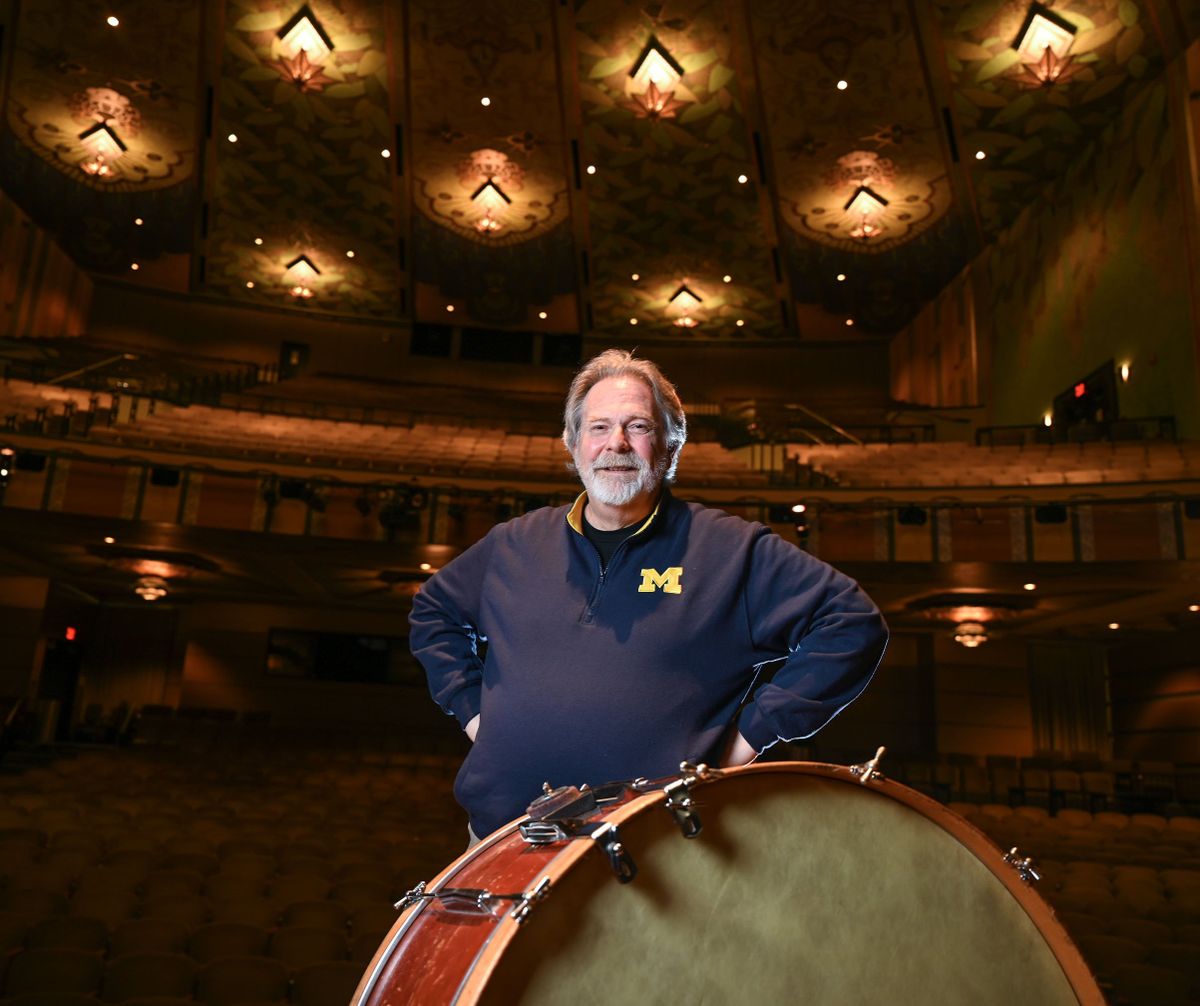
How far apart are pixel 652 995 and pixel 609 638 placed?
510mm

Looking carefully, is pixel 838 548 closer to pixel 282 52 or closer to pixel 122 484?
pixel 122 484

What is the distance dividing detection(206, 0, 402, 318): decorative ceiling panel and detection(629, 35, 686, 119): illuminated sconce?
3.42 meters

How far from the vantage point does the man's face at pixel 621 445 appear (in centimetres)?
145

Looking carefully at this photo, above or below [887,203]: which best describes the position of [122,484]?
below

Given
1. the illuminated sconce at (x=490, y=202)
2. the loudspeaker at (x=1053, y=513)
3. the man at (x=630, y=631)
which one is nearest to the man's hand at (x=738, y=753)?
the man at (x=630, y=631)

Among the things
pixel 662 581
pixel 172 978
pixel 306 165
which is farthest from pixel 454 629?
pixel 306 165

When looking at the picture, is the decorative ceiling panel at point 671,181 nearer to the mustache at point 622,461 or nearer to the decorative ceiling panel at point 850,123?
the decorative ceiling panel at point 850,123

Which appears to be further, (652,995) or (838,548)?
(838,548)

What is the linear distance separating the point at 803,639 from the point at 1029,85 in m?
12.7

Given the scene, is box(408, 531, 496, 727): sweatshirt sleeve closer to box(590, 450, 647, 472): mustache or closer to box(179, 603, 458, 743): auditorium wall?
box(590, 450, 647, 472): mustache

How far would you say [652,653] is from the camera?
4.38 feet

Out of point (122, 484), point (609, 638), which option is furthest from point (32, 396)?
point (609, 638)

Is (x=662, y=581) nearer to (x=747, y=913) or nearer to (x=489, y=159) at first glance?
(x=747, y=913)

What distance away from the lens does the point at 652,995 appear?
3.05ft
